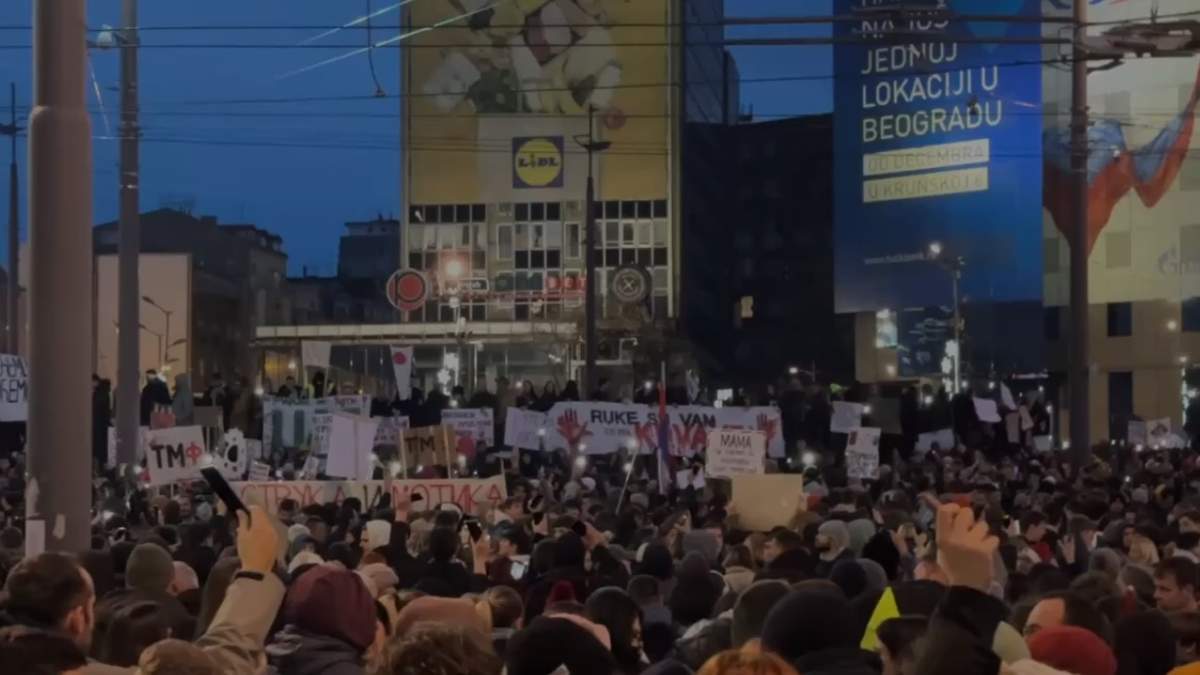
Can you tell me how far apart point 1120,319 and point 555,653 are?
56.9 m

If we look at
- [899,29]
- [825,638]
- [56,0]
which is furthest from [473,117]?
[825,638]

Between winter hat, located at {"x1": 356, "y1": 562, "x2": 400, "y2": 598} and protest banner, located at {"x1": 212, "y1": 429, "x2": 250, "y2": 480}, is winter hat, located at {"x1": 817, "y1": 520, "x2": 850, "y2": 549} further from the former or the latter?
protest banner, located at {"x1": 212, "y1": 429, "x2": 250, "y2": 480}

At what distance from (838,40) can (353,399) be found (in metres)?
11.0

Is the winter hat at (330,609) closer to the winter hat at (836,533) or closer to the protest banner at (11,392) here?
the winter hat at (836,533)

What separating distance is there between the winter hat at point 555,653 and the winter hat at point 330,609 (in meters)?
0.78

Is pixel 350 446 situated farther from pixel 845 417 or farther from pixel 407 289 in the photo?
pixel 407 289

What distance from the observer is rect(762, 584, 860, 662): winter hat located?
18.7 feet

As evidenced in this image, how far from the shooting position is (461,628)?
4.41 metres

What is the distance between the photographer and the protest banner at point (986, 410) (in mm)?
27312

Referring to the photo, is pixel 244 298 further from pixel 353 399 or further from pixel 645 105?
pixel 353 399

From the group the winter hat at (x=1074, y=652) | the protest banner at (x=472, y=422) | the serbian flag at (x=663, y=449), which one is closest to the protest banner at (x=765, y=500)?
the serbian flag at (x=663, y=449)

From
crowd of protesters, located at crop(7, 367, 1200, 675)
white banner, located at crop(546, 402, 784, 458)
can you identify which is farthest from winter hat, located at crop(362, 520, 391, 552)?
white banner, located at crop(546, 402, 784, 458)

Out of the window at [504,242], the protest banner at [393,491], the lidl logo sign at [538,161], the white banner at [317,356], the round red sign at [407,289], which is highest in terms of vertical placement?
the lidl logo sign at [538,161]

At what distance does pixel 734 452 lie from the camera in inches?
733
